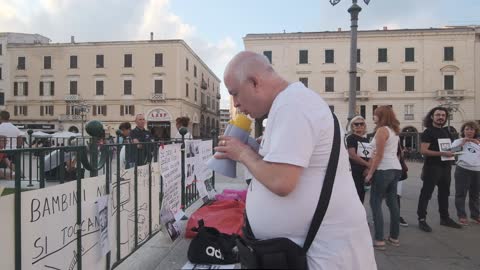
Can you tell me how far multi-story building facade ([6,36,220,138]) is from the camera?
50.4 meters

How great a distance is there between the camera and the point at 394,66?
47938 millimetres

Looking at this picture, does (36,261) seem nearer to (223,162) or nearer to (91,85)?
(223,162)

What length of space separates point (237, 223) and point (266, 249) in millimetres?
2999

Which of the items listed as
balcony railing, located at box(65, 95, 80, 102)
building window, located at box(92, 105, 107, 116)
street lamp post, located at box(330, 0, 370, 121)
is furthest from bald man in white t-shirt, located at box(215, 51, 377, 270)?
balcony railing, located at box(65, 95, 80, 102)

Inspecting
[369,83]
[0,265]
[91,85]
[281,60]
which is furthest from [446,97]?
[0,265]

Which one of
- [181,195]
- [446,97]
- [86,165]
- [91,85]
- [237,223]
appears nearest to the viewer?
[86,165]

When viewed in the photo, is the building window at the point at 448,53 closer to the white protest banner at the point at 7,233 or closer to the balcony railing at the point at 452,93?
the balcony railing at the point at 452,93

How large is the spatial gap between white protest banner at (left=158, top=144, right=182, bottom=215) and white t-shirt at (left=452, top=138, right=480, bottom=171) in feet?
14.7

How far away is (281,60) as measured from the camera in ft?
160

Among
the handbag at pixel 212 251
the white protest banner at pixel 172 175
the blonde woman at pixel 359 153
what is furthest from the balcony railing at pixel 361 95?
the handbag at pixel 212 251

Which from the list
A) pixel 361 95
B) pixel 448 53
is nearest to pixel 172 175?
pixel 361 95

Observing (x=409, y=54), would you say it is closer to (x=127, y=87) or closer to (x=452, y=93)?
(x=452, y=93)

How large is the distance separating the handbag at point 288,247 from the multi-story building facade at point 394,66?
45.7 meters

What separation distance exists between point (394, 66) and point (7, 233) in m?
51.0
